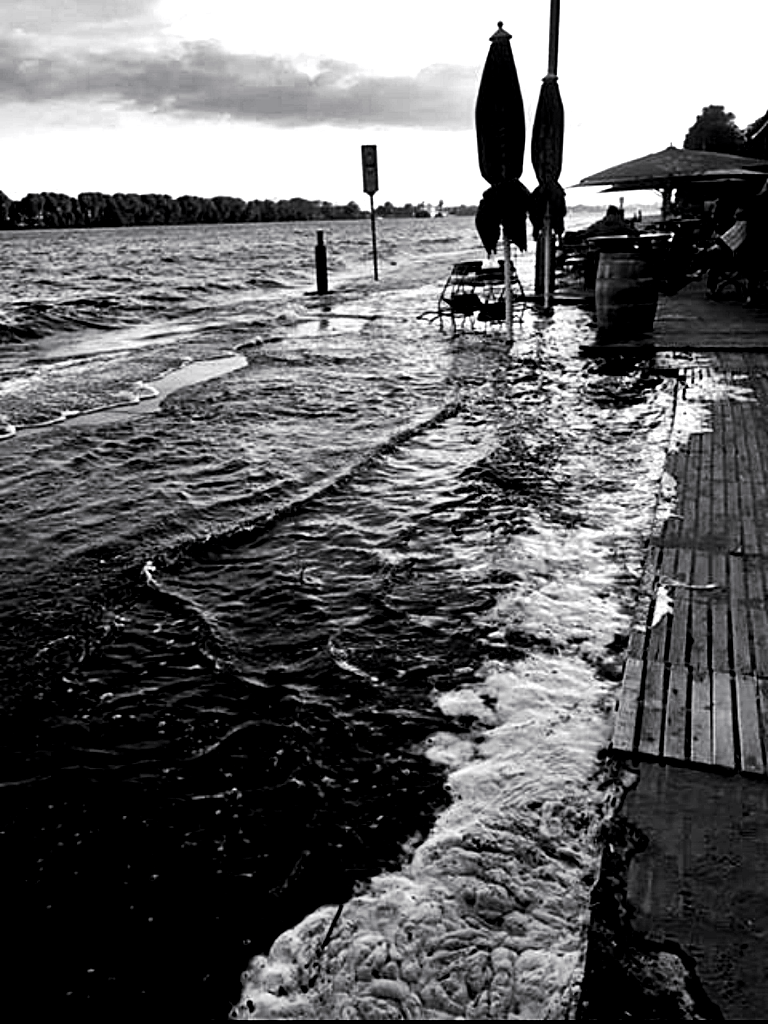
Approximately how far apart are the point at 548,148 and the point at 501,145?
2.19m

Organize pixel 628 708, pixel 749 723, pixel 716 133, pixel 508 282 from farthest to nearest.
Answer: pixel 716 133 < pixel 508 282 < pixel 628 708 < pixel 749 723

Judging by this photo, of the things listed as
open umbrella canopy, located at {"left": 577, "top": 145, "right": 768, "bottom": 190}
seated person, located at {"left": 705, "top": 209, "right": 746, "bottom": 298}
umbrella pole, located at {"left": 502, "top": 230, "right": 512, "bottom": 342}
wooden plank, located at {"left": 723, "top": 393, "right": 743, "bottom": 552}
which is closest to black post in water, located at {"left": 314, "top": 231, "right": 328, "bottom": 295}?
open umbrella canopy, located at {"left": 577, "top": 145, "right": 768, "bottom": 190}

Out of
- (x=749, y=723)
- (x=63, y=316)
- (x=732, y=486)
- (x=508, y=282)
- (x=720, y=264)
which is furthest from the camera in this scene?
(x=63, y=316)

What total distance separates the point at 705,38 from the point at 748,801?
26847 mm

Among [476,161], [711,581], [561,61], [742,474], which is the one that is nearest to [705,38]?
[561,61]

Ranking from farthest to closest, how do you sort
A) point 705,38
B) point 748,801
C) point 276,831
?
point 705,38 < point 276,831 < point 748,801

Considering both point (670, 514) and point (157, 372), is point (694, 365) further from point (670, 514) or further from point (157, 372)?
point (157, 372)

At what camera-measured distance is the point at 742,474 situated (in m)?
5.01

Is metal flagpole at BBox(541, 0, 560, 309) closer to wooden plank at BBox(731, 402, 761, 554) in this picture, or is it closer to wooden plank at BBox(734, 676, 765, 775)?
wooden plank at BBox(731, 402, 761, 554)

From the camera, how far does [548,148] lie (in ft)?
38.3

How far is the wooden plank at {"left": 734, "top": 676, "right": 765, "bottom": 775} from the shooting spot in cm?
242

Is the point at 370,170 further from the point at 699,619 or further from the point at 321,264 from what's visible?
the point at 699,619

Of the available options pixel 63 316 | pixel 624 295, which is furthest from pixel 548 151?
pixel 63 316

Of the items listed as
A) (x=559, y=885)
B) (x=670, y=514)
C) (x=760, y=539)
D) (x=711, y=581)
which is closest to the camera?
(x=559, y=885)
